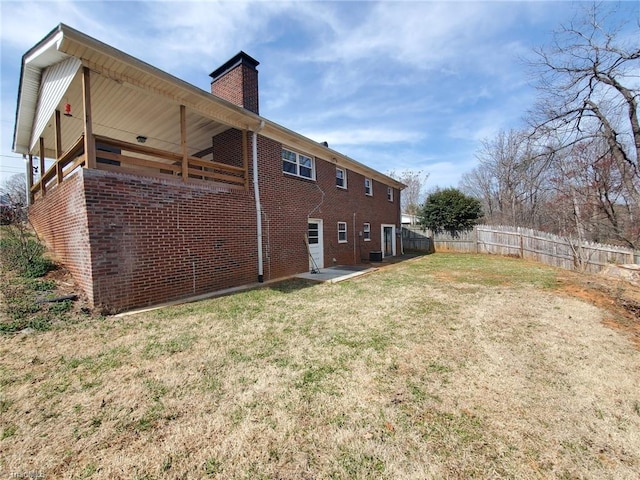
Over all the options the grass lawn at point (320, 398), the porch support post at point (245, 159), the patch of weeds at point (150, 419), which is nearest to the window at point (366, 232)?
the porch support post at point (245, 159)

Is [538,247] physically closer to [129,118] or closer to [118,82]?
[118,82]

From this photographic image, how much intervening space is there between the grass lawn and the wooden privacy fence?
26.9 feet

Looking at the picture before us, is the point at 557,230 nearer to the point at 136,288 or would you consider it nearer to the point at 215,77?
the point at 215,77

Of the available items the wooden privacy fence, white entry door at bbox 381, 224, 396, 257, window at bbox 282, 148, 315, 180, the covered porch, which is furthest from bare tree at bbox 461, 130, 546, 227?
the covered porch

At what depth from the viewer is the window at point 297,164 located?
9836 mm

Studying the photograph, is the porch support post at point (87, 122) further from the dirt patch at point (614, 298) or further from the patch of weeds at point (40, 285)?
the dirt patch at point (614, 298)

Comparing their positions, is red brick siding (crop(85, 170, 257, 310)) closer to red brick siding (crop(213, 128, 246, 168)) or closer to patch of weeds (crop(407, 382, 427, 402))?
red brick siding (crop(213, 128, 246, 168))

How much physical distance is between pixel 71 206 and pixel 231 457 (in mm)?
6157

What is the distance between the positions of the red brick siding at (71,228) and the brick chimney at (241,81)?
567cm

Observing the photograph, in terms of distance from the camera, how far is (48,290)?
5.36m

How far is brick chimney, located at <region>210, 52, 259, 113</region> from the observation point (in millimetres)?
9398

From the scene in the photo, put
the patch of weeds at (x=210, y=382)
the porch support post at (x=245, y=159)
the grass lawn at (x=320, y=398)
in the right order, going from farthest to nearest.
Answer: the porch support post at (x=245, y=159) → the patch of weeds at (x=210, y=382) → the grass lawn at (x=320, y=398)

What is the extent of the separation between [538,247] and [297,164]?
12.5 m

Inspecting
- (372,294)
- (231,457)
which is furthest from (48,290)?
(372,294)
